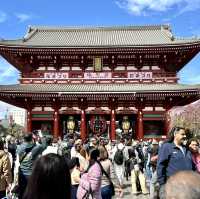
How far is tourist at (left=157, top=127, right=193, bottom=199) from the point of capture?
6.85 meters

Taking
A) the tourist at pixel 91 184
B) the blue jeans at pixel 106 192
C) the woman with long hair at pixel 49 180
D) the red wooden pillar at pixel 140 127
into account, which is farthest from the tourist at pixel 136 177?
the red wooden pillar at pixel 140 127

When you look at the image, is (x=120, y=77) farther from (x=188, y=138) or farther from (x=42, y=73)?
(x=188, y=138)

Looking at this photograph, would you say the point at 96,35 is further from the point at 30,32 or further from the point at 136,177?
the point at 136,177

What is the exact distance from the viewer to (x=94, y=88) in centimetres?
2903

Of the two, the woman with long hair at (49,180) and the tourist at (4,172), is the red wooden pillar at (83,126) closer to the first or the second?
the tourist at (4,172)

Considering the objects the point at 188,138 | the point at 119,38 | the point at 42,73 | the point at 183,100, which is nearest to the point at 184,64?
the point at 183,100

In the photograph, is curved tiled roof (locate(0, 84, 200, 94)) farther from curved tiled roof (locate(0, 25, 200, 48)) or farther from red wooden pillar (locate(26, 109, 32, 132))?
curved tiled roof (locate(0, 25, 200, 48))

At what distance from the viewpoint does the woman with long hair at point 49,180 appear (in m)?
3.21

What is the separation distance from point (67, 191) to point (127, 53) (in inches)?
1034

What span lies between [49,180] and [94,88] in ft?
84.8

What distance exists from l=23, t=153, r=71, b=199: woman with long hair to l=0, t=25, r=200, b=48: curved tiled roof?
92.5ft

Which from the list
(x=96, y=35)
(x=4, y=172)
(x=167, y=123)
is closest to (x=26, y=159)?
(x=4, y=172)

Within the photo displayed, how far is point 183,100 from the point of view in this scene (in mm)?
29578

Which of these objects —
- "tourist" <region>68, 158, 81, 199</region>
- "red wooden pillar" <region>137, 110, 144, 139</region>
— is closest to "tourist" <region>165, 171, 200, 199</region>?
"tourist" <region>68, 158, 81, 199</region>
